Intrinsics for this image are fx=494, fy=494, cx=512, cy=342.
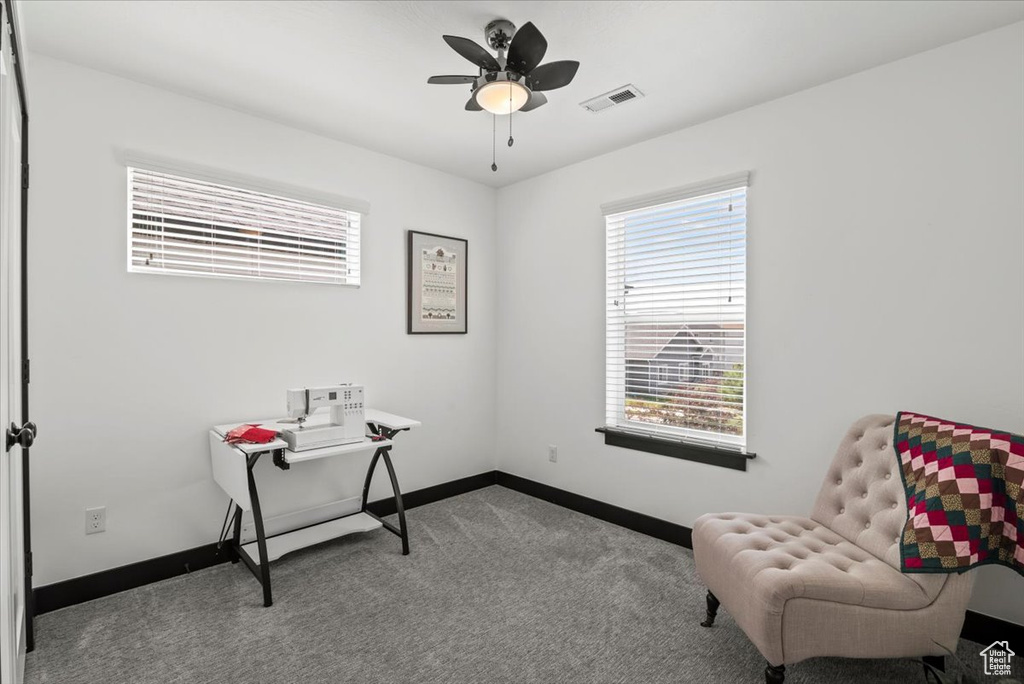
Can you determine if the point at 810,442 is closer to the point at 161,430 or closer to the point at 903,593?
the point at 903,593

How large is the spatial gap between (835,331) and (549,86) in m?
1.85

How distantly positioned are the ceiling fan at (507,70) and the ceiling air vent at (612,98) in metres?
0.58

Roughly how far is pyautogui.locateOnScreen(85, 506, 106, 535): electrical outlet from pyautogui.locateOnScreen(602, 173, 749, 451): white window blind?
115 inches

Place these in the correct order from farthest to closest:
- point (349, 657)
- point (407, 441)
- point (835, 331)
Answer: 1. point (407, 441)
2. point (835, 331)
3. point (349, 657)

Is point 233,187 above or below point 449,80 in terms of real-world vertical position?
below

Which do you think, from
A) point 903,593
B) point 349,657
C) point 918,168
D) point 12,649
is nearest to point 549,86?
point 918,168

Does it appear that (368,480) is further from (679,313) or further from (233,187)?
(679,313)

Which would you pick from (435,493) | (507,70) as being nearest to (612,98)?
(507,70)

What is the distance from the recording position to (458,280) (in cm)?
399

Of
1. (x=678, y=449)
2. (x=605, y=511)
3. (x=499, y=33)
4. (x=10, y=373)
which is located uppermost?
(x=499, y=33)

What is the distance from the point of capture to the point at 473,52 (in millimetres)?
1968

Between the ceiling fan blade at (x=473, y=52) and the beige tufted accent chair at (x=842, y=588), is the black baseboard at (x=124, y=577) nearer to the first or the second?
the beige tufted accent chair at (x=842, y=588)

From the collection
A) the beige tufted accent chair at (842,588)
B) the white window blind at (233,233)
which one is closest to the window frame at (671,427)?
the beige tufted accent chair at (842,588)

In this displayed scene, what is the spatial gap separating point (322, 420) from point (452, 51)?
2021mm
